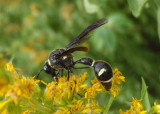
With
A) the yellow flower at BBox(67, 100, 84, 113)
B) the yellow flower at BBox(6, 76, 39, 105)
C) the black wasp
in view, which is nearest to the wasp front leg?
the black wasp

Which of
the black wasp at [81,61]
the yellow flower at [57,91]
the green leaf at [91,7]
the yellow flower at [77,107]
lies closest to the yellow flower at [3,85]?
the yellow flower at [57,91]

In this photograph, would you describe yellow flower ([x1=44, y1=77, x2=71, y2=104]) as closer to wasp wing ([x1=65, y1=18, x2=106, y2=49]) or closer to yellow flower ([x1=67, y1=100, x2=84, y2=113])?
yellow flower ([x1=67, y1=100, x2=84, y2=113])

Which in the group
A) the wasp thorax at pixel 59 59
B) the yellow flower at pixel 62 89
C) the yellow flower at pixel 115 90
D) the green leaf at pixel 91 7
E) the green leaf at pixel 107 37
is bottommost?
the yellow flower at pixel 115 90

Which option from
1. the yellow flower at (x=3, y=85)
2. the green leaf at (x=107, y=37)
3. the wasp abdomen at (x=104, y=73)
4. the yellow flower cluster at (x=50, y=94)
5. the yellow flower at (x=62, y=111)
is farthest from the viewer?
the green leaf at (x=107, y=37)

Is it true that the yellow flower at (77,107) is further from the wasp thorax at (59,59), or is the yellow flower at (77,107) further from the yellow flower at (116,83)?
the wasp thorax at (59,59)

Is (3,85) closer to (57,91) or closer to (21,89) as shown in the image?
(21,89)

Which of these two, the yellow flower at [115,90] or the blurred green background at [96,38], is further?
the blurred green background at [96,38]

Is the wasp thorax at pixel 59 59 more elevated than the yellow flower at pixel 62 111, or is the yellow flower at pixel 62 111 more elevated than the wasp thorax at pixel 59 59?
the wasp thorax at pixel 59 59

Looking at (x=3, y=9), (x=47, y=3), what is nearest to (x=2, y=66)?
(x=47, y=3)
